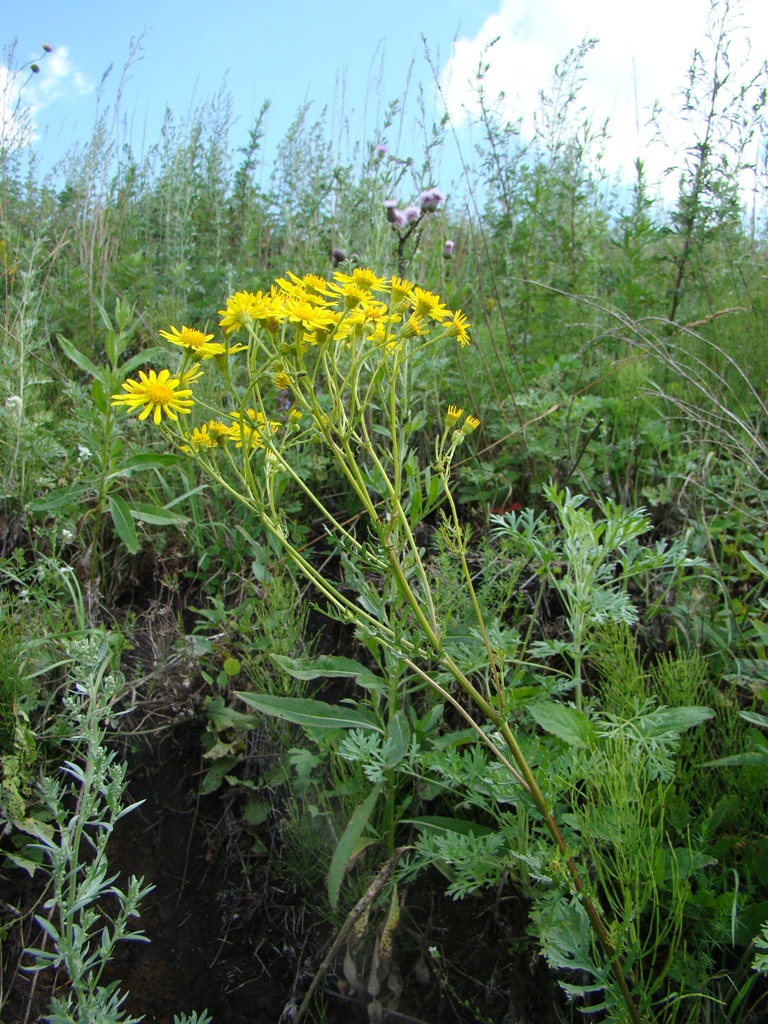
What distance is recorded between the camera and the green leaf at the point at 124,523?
193 centimetres

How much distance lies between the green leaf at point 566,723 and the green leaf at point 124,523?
3.98 feet

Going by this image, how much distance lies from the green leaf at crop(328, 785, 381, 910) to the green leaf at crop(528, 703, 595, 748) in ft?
1.30

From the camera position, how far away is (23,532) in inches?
90.0

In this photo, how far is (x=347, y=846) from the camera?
4.51ft

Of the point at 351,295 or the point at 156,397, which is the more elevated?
the point at 351,295

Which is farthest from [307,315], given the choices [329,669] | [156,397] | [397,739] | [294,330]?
[397,739]

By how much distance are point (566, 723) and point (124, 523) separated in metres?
1.33

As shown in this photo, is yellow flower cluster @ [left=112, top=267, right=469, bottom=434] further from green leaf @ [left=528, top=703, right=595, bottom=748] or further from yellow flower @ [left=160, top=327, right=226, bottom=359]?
green leaf @ [left=528, top=703, right=595, bottom=748]

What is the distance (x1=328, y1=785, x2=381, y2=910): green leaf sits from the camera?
1.34 metres

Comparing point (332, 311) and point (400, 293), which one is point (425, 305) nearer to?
point (400, 293)

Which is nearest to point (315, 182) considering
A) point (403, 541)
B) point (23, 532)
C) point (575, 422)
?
point (575, 422)

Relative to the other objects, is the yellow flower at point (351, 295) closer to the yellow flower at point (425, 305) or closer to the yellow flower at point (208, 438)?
the yellow flower at point (425, 305)

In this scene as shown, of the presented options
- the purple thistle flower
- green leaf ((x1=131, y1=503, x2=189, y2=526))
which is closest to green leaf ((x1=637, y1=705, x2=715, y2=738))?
green leaf ((x1=131, y1=503, x2=189, y2=526))

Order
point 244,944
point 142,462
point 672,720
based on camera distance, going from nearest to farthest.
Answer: point 672,720 → point 244,944 → point 142,462
